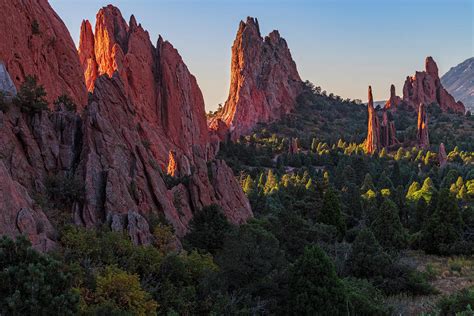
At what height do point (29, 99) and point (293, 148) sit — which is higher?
point (293, 148)

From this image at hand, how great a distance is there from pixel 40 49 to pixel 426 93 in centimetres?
14423

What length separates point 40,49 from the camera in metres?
36.2

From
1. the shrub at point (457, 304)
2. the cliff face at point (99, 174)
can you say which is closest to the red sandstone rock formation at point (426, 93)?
the cliff face at point (99, 174)

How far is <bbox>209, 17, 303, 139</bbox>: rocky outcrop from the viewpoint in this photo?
13825cm

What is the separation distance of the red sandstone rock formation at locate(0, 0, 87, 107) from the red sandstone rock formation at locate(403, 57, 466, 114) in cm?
13467

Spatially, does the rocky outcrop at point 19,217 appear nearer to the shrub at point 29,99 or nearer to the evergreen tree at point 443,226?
the shrub at point 29,99

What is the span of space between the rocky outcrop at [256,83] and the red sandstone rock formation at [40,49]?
88940 millimetres

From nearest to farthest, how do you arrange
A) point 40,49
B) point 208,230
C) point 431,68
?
point 208,230
point 40,49
point 431,68

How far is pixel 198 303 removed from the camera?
1745 centimetres

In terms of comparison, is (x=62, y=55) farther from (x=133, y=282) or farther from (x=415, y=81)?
(x=415, y=81)

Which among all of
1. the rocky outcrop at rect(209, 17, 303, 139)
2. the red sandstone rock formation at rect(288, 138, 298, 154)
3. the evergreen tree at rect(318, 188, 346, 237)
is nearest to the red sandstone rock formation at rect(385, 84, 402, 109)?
the rocky outcrop at rect(209, 17, 303, 139)

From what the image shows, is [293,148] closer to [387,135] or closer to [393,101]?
[387,135]

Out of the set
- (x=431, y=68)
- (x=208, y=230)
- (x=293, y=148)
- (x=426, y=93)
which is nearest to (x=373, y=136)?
(x=293, y=148)

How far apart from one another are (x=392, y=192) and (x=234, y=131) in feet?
229
